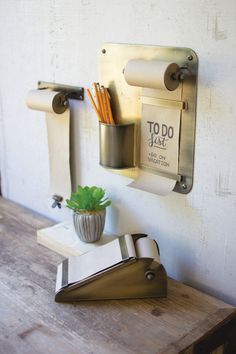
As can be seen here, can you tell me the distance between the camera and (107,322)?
937mm

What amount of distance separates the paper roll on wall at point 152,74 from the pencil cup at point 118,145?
125 mm

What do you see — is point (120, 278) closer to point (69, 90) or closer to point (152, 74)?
point (152, 74)

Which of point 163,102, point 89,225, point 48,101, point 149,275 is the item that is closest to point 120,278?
point 149,275

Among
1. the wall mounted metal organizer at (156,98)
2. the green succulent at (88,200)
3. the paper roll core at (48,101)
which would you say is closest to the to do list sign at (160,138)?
the wall mounted metal organizer at (156,98)

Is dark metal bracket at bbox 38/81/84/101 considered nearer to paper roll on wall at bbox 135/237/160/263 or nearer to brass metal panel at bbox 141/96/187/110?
brass metal panel at bbox 141/96/187/110

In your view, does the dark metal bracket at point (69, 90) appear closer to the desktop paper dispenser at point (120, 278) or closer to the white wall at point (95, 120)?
the white wall at point (95, 120)

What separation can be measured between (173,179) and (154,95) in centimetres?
18

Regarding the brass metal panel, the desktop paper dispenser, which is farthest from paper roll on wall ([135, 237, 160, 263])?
the brass metal panel

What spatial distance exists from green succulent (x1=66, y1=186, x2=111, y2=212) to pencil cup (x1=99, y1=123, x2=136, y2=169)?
81mm

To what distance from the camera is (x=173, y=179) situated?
3.49 ft

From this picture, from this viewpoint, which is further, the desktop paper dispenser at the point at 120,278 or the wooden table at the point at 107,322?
the desktop paper dispenser at the point at 120,278

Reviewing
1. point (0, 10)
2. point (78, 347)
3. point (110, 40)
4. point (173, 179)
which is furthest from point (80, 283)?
point (0, 10)

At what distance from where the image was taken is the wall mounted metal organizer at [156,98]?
0.98 meters

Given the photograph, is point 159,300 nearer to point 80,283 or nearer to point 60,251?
point 80,283
